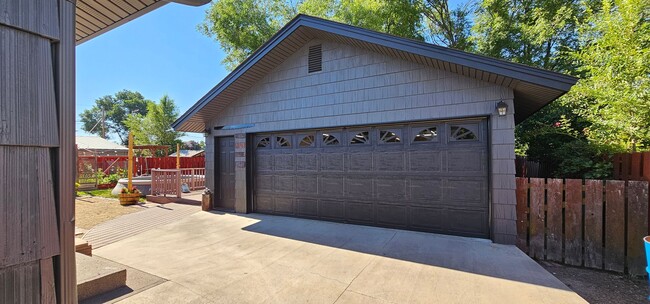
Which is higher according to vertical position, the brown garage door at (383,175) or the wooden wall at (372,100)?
the wooden wall at (372,100)

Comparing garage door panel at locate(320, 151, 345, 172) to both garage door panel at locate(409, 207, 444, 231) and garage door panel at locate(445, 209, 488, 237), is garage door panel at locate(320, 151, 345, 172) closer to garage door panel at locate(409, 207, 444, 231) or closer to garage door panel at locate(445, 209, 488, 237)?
garage door panel at locate(409, 207, 444, 231)

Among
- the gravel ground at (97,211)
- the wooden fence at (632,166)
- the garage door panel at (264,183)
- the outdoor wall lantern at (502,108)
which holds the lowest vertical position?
the gravel ground at (97,211)

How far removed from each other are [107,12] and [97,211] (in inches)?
301

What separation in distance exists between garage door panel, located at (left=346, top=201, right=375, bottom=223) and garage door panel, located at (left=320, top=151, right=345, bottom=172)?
850 mm

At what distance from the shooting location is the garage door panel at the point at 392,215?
541 centimetres

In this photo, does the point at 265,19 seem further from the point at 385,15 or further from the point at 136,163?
the point at 136,163

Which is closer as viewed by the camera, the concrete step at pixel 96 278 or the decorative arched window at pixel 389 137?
the concrete step at pixel 96 278

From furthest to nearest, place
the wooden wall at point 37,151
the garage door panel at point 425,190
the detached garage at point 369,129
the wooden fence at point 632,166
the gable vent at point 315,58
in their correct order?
the gable vent at point 315,58 → the garage door panel at point 425,190 → the detached garage at point 369,129 → the wooden fence at point 632,166 → the wooden wall at point 37,151

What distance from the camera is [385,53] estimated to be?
5527 millimetres

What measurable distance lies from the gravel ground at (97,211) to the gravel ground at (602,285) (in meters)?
8.99

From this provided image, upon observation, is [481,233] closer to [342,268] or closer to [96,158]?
[342,268]

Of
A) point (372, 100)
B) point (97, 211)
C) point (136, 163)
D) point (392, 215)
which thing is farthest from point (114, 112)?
point (392, 215)

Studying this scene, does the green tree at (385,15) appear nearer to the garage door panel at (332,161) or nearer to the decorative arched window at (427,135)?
the decorative arched window at (427,135)

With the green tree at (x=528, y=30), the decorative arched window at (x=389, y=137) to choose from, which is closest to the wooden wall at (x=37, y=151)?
Result: the decorative arched window at (x=389, y=137)
